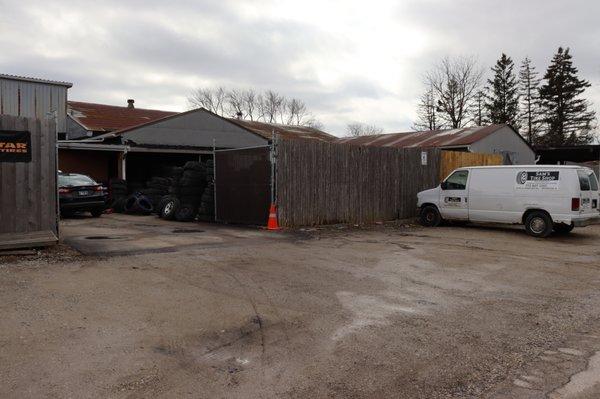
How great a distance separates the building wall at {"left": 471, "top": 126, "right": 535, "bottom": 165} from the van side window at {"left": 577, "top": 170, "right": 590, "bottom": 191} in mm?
14270

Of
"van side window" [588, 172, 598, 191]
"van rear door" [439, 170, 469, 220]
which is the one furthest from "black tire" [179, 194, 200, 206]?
"van side window" [588, 172, 598, 191]

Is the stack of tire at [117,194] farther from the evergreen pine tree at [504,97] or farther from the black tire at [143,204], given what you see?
the evergreen pine tree at [504,97]

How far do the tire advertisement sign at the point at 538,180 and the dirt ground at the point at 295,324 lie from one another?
3.06 metres

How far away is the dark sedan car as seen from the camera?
55.6 ft

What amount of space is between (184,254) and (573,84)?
59.0 m

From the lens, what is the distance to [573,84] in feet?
187

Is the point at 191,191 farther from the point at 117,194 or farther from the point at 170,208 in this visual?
the point at 117,194

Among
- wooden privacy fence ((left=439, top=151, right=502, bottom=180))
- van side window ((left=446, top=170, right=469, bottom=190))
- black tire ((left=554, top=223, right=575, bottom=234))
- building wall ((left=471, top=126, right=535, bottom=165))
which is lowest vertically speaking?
black tire ((left=554, top=223, right=575, bottom=234))

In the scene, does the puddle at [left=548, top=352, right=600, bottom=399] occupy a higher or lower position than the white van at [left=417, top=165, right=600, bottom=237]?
lower

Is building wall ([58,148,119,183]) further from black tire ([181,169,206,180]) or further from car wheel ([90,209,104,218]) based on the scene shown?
black tire ([181,169,206,180])

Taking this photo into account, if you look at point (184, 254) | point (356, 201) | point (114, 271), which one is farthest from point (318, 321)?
point (356, 201)

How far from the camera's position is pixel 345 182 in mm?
15281

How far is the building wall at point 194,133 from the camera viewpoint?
2483 cm

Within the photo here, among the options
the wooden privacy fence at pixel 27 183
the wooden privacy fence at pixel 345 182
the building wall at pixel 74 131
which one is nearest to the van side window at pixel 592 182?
the wooden privacy fence at pixel 345 182
